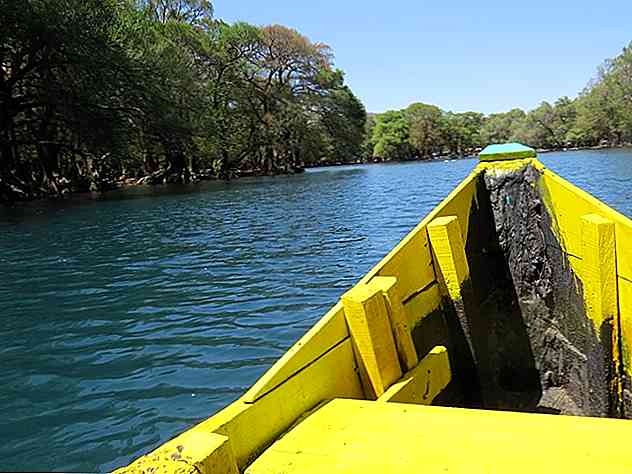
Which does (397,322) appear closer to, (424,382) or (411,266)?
(424,382)

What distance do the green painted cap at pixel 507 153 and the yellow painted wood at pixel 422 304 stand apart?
120cm

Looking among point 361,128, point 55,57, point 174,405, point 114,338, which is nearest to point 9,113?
point 55,57

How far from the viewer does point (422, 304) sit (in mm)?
3254

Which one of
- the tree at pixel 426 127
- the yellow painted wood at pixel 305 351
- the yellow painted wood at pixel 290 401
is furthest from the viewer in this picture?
the tree at pixel 426 127

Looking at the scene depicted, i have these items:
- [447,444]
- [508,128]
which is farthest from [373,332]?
[508,128]

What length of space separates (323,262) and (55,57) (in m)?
23.4

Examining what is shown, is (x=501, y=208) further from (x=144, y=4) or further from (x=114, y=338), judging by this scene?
(x=144, y=4)

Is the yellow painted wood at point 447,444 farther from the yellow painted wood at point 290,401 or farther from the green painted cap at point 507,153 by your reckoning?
the green painted cap at point 507,153

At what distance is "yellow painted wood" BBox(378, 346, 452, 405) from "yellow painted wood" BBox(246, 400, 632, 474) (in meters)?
0.47

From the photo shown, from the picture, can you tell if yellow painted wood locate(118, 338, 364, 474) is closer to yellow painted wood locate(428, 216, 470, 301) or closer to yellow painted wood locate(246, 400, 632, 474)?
yellow painted wood locate(246, 400, 632, 474)

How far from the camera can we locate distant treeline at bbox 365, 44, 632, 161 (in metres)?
86.1

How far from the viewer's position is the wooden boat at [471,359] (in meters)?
1.67

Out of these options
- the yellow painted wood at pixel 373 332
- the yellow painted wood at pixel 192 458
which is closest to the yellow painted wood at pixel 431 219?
the yellow painted wood at pixel 373 332

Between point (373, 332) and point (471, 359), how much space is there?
4.15 feet
